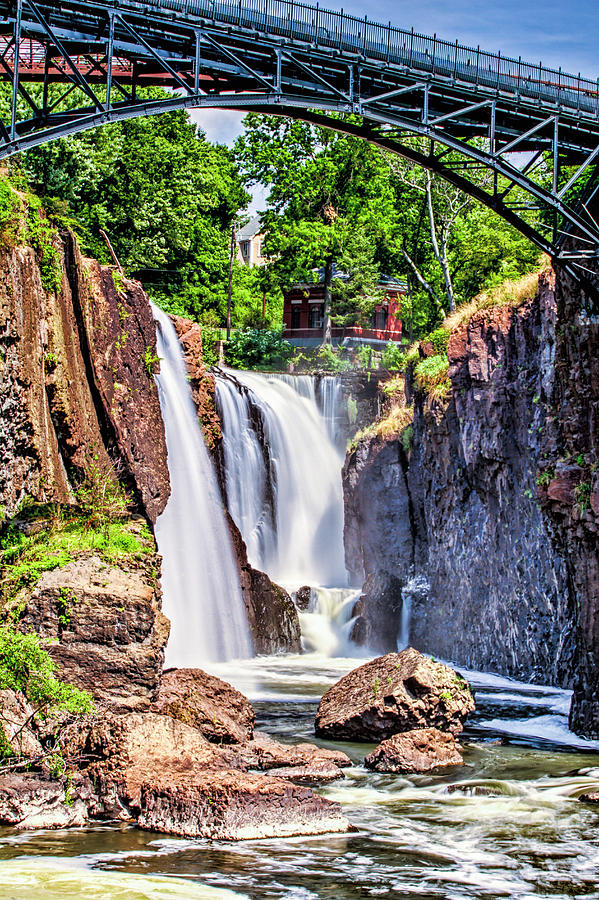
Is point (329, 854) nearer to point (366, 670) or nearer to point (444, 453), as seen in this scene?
point (366, 670)

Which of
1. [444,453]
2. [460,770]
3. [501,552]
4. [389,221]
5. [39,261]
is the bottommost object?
[460,770]

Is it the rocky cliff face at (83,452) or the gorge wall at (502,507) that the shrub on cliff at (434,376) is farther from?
the rocky cliff face at (83,452)

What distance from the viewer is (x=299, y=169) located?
175ft

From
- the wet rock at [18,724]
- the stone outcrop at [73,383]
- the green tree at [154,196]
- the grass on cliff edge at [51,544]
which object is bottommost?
the wet rock at [18,724]

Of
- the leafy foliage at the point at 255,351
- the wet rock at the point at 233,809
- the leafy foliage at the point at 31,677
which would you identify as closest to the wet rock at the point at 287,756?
the wet rock at the point at 233,809

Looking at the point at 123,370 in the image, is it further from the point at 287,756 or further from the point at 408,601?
the point at 287,756

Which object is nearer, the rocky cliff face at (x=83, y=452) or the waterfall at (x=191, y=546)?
the rocky cliff face at (x=83, y=452)

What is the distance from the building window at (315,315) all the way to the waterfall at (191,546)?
2747cm

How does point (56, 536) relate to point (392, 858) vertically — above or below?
above

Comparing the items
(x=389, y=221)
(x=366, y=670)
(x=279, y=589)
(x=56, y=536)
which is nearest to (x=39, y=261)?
(x=56, y=536)

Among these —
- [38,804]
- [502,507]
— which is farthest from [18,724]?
[502,507]

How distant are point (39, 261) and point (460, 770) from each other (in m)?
12.5

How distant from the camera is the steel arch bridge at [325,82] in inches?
754

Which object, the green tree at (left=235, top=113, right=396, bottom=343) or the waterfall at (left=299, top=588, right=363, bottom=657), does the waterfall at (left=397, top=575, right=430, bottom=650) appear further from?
the green tree at (left=235, top=113, right=396, bottom=343)
